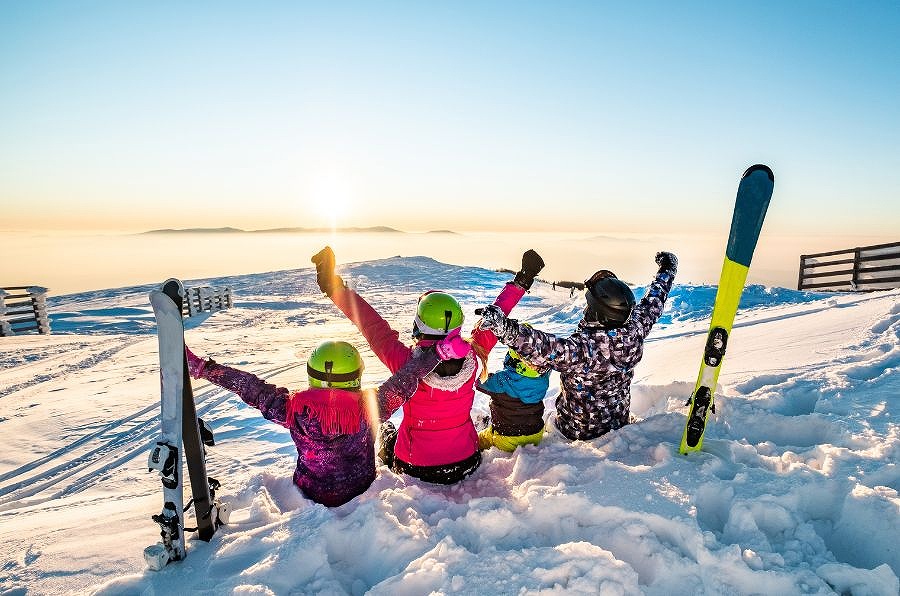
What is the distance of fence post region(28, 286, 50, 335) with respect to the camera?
15570 mm

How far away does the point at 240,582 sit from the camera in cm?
244

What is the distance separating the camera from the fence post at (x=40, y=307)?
15570 millimetres

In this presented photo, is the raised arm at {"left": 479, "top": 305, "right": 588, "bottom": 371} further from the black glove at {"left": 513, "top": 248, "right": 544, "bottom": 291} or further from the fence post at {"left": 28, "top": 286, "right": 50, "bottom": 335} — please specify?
the fence post at {"left": 28, "top": 286, "right": 50, "bottom": 335}

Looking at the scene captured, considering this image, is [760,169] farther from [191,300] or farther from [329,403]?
[191,300]

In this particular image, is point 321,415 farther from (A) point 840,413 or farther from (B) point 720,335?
(A) point 840,413

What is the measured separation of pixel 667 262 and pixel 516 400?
1.95 metres

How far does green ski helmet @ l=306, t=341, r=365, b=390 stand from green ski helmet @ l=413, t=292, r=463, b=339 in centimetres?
60

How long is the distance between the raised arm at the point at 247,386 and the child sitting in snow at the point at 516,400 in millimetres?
1730

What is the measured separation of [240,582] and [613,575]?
1.91 meters

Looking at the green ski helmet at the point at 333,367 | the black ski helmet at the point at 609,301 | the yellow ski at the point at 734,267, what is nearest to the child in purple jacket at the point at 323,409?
the green ski helmet at the point at 333,367

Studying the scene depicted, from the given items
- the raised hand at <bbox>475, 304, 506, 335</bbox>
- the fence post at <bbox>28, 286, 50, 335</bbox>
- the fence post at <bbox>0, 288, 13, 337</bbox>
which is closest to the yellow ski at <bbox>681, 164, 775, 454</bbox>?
the raised hand at <bbox>475, 304, 506, 335</bbox>

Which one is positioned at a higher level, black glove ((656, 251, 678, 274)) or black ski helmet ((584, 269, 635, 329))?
black glove ((656, 251, 678, 274))

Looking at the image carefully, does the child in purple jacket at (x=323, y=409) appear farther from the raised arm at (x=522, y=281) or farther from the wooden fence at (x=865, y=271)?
the wooden fence at (x=865, y=271)

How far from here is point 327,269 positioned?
4.00 metres
